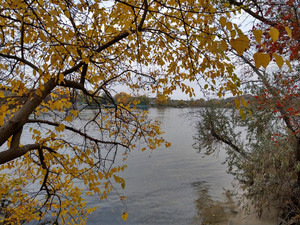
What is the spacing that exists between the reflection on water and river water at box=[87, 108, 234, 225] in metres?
0.04

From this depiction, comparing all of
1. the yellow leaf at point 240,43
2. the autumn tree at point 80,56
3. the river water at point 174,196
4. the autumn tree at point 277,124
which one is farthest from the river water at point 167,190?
the yellow leaf at point 240,43

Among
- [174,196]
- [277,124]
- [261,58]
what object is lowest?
[174,196]

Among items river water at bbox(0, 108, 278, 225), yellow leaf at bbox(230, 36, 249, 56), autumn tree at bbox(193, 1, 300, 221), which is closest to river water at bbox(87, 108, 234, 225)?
river water at bbox(0, 108, 278, 225)

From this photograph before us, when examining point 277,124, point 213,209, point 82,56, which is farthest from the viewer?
point 213,209

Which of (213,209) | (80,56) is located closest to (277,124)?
(213,209)

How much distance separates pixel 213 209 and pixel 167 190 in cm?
274

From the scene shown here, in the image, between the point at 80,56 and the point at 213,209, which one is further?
the point at 213,209

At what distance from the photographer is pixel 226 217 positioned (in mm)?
7750

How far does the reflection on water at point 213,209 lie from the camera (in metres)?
7.73

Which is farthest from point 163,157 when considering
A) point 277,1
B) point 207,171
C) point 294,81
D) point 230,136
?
point 277,1

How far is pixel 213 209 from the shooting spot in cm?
859

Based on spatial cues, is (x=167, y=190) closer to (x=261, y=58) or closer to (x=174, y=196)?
(x=174, y=196)

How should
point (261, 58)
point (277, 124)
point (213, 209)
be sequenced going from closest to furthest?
1. point (261, 58)
2. point (277, 124)
3. point (213, 209)

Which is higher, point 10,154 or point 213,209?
point 10,154
